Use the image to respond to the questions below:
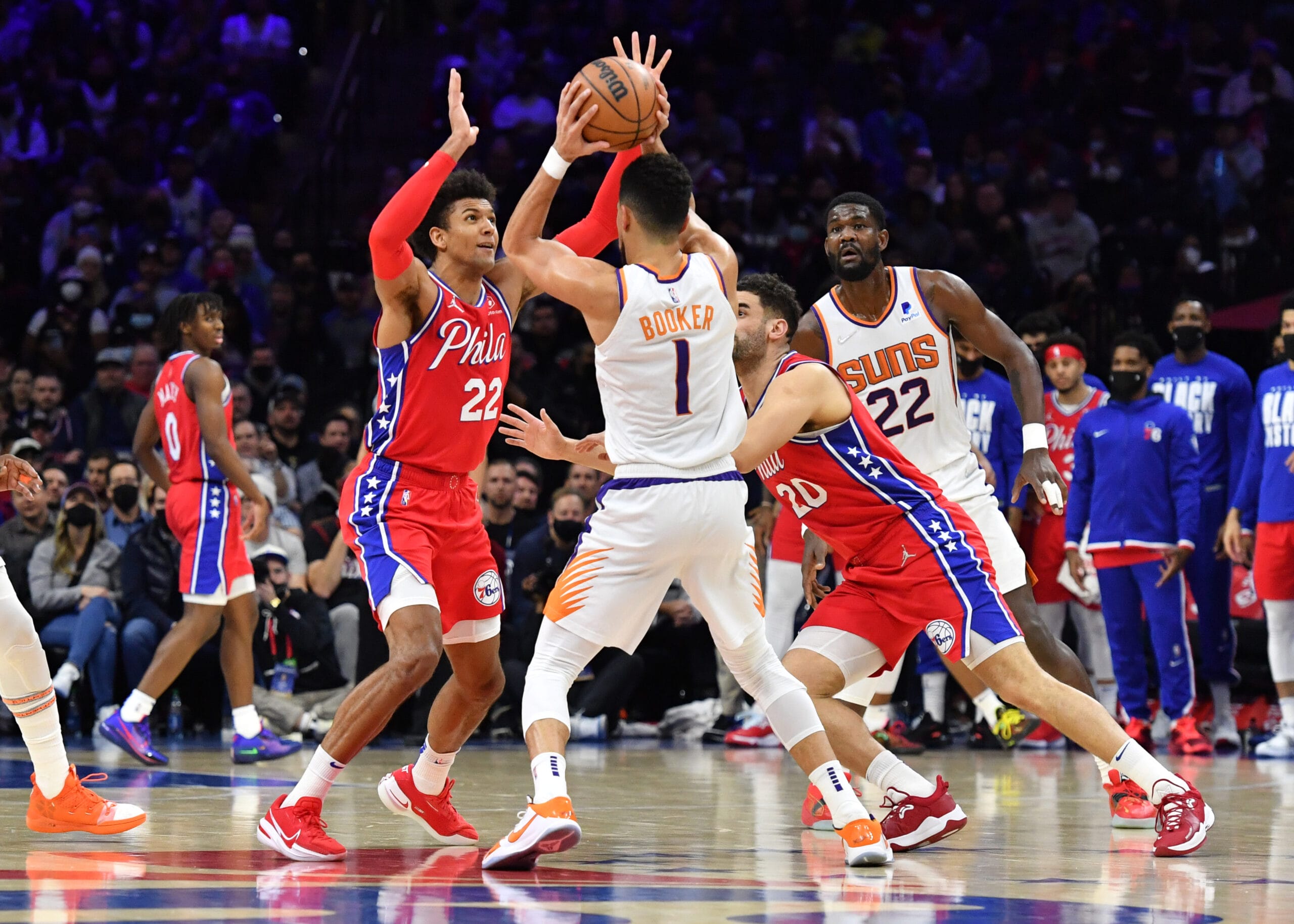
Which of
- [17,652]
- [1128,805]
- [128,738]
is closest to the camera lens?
[17,652]

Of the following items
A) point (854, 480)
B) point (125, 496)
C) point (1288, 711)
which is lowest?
point (1288, 711)

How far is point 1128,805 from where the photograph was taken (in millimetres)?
5859

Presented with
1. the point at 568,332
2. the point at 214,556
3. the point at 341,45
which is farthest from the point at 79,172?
the point at 214,556

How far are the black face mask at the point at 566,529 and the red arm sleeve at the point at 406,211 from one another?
5.72 m

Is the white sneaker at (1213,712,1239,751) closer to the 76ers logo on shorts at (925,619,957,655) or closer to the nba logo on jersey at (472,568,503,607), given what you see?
the 76ers logo on shorts at (925,619,957,655)

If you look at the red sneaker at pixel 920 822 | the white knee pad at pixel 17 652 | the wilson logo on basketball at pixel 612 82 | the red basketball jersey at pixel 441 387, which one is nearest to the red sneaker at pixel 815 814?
the red sneaker at pixel 920 822

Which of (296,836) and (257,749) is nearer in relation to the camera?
(296,836)

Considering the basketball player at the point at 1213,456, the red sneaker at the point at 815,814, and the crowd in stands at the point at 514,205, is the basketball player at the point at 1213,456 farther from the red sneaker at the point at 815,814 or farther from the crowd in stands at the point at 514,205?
the red sneaker at the point at 815,814

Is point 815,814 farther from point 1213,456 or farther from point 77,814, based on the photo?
point 1213,456

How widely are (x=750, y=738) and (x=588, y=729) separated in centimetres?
109

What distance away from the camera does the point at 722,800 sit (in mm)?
6965

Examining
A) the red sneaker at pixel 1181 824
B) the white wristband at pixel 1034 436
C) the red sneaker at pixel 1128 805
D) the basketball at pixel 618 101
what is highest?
the basketball at pixel 618 101

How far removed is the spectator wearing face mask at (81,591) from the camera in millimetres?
10602

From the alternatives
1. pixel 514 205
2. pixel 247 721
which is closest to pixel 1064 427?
pixel 247 721
